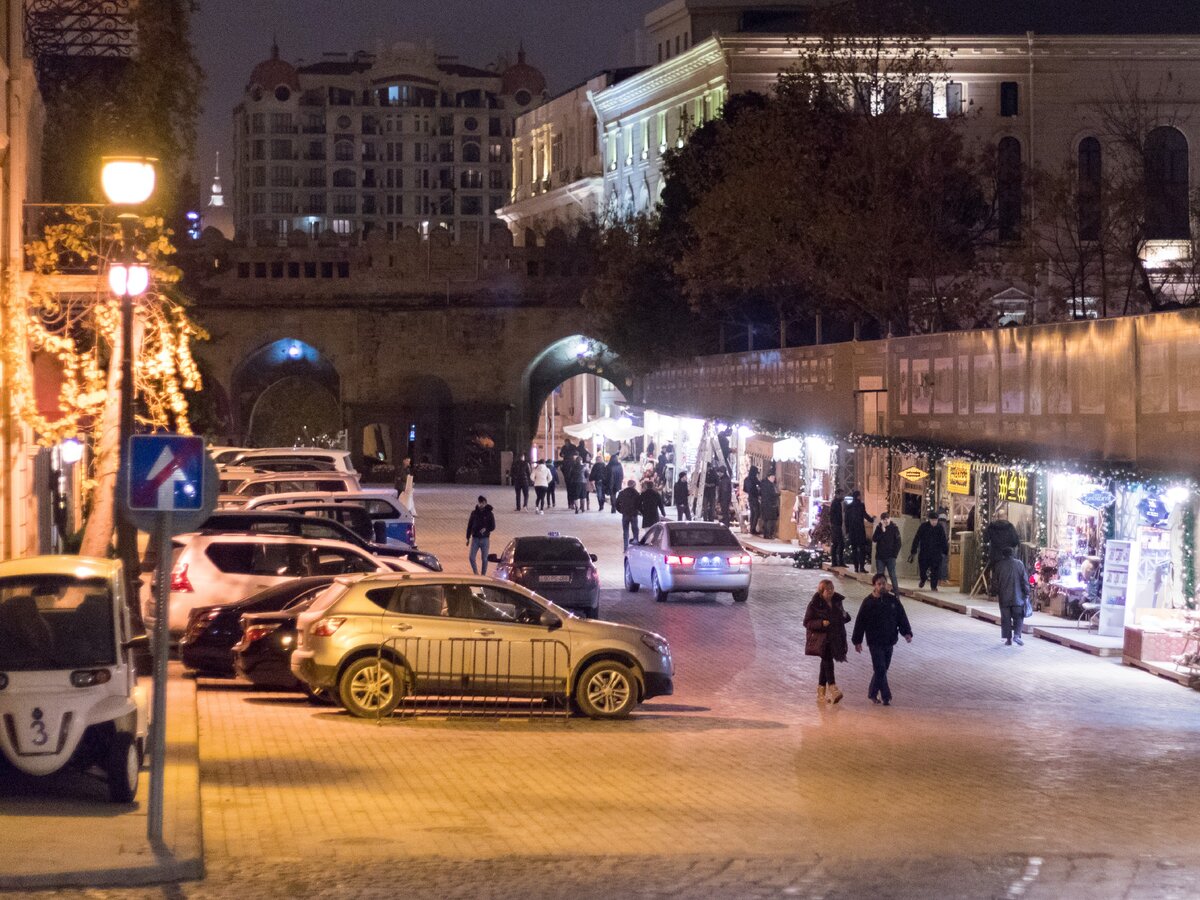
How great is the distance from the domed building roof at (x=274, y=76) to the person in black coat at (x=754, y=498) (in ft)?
399

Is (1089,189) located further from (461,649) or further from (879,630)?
(461,649)

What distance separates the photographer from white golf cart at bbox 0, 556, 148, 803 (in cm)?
1162

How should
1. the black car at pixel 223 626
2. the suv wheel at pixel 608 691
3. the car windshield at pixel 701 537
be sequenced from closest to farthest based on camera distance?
1. the suv wheel at pixel 608 691
2. the black car at pixel 223 626
3. the car windshield at pixel 701 537

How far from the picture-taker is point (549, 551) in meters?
27.5

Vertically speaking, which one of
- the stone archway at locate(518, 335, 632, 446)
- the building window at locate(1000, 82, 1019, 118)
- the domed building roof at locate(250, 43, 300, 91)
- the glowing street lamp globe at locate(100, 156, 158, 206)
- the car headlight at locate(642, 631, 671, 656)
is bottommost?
the car headlight at locate(642, 631, 671, 656)

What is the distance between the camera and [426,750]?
50.7ft

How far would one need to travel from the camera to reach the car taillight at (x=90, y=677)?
11781 mm

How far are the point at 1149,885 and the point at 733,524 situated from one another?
116 feet

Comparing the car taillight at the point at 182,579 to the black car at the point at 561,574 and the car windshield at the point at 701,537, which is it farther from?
the car windshield at the point at 701,537

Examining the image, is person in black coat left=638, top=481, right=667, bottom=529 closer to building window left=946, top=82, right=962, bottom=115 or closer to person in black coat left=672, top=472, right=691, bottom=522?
person in black coat left=672, top=472, right=691, bottom=522

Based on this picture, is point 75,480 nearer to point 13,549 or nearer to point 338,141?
point 13,549

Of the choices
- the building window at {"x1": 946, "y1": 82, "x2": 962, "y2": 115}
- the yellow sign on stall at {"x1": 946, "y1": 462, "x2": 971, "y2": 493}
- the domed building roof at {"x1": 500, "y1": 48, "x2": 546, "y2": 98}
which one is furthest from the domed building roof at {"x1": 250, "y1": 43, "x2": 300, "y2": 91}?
the yellow sign on stall at {"x1": 946, "y1": 462, "x2": 971, "y2": 493}

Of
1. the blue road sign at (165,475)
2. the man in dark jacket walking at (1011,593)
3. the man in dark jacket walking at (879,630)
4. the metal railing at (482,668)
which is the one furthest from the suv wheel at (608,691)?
the man in dark jacket walking at (1011,593)

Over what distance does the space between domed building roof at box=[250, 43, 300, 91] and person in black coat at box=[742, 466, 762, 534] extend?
121590 mm
